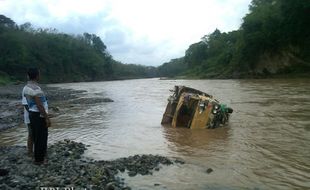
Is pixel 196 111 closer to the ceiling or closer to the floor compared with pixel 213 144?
closer to the ceiling

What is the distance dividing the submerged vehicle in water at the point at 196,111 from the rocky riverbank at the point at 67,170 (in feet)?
19.9

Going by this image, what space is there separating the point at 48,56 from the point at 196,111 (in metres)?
105

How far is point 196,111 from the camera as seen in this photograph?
17922 mm

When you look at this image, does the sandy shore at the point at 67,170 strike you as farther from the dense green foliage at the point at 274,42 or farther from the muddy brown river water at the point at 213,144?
the dense green foliage at the point at 274,42

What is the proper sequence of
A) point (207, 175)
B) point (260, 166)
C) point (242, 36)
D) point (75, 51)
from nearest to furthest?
point (207, 175)
point (260, 166)
point (242, 36)
point (75, 51)

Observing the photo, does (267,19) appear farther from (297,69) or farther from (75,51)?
(75,51)

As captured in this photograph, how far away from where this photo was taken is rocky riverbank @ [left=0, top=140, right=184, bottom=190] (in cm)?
831

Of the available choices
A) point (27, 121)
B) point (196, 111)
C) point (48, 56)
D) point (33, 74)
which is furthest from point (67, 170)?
point (48, 56)

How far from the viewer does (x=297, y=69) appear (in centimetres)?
6975

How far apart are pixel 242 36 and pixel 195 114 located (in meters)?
66.8

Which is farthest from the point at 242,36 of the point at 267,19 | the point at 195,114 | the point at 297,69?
the point at 195,114

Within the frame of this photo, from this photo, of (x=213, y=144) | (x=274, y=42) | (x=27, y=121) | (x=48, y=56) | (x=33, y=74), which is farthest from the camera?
(x=48, y=56)

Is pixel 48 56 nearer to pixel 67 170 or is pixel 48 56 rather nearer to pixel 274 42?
pixel 274 42

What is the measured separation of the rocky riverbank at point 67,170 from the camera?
327 inches
